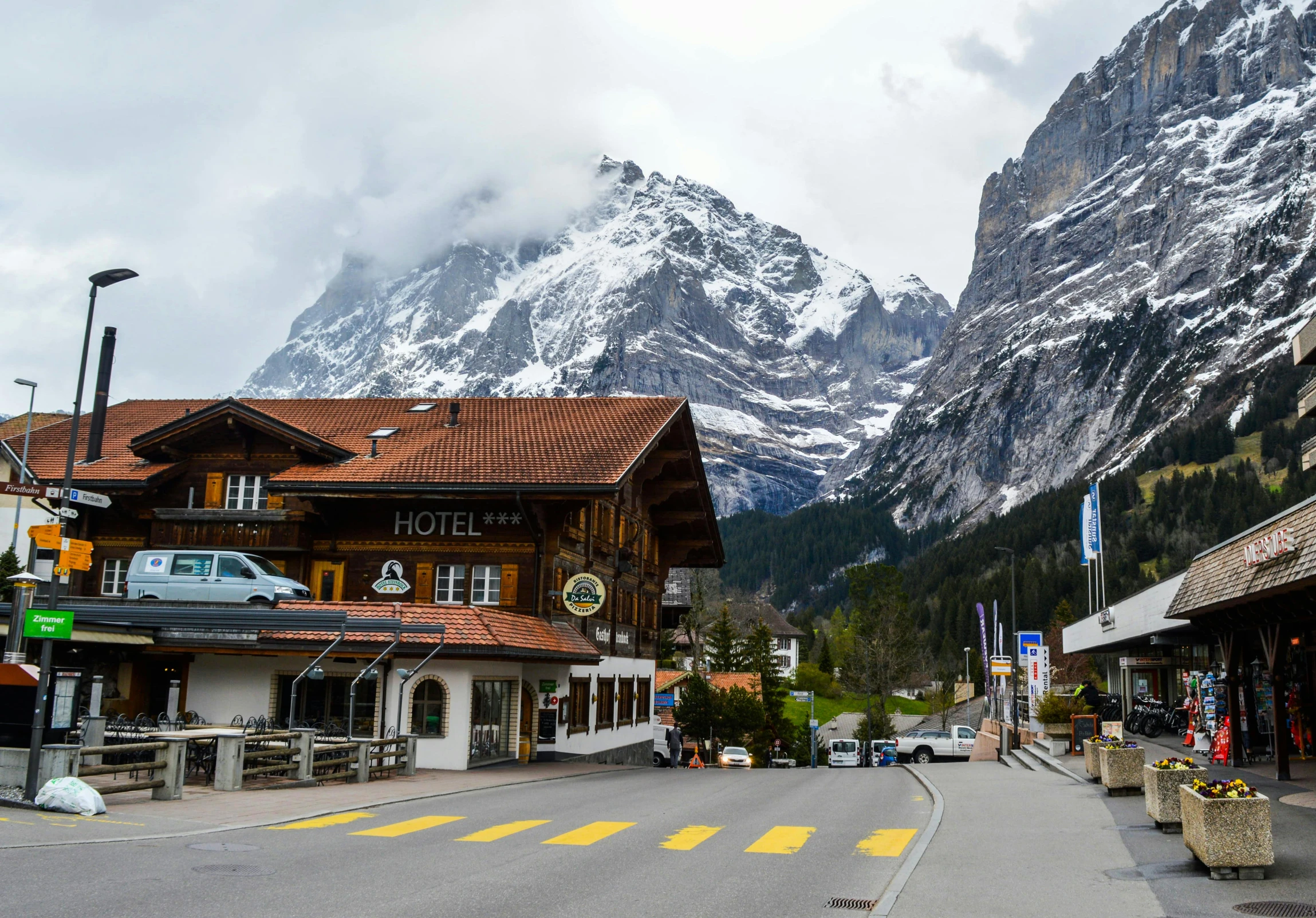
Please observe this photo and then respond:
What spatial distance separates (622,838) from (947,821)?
5.53 meters

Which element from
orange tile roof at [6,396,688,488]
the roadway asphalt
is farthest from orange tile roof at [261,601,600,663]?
the roadway asphalt

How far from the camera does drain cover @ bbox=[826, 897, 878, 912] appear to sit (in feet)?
35.0

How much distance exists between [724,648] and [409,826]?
2838 inches

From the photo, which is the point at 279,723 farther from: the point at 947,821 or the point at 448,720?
the point at 947,821

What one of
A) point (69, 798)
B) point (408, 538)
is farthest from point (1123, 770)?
point (408, 538)

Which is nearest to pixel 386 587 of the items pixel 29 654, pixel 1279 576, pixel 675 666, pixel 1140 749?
pixel 29 654

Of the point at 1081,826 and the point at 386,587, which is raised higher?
the point at 386,587

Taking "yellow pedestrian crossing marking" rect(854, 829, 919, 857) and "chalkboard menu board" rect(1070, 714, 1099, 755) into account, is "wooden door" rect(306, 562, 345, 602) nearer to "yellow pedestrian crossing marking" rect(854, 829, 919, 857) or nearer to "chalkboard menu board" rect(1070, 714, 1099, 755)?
"chalkboard menu board" rect(1070, 714, 1099, 755)

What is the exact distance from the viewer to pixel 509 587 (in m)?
32.2

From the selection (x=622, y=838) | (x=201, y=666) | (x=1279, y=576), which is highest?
(x=1279, y=576)

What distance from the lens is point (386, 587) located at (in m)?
30.8

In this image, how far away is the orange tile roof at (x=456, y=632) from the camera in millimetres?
25984

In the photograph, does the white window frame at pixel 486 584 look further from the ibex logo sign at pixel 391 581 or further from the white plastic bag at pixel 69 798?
the white plastic bag at pixel 69 798

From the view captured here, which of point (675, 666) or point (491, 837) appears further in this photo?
point (675, 666)
